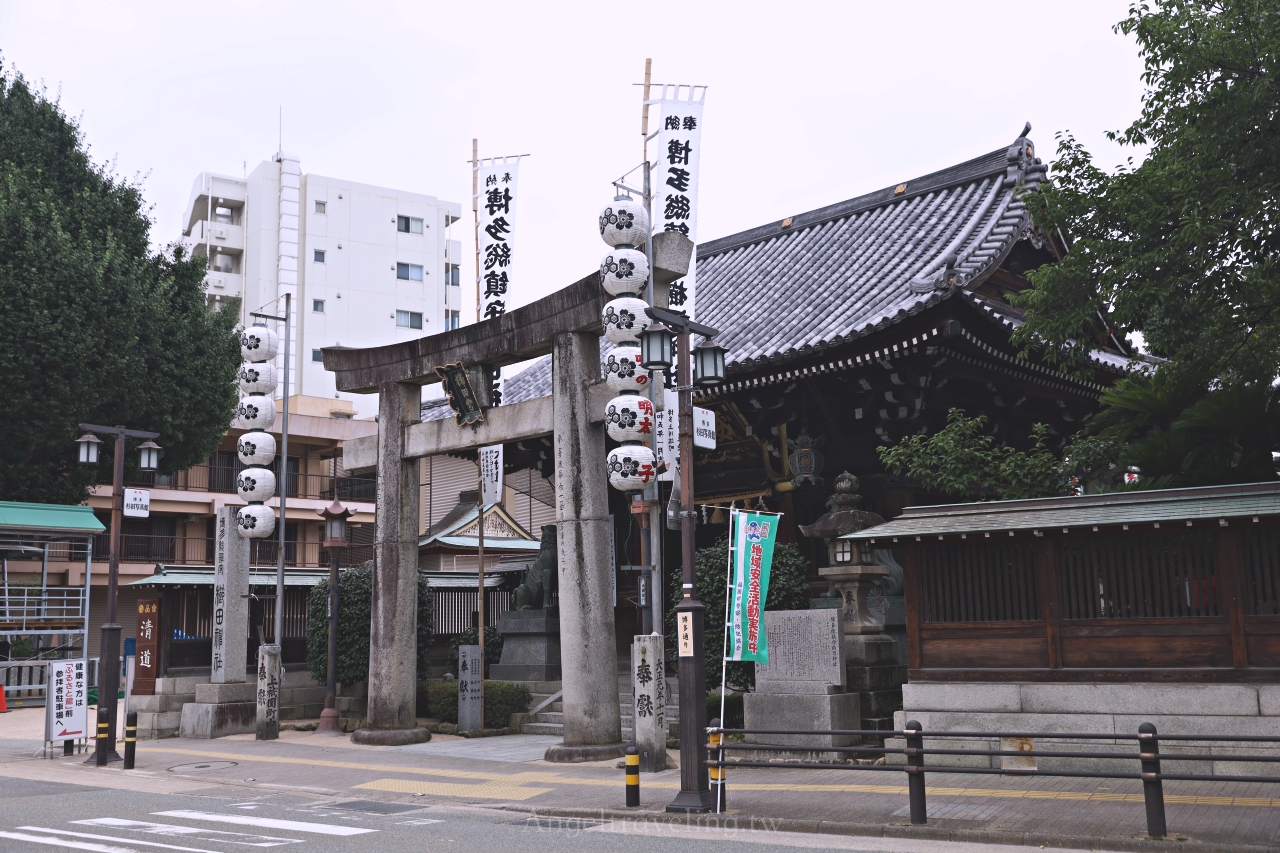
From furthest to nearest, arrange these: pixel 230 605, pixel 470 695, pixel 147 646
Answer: pixel 147 646 → pixel 230 605 → pixel 470 695

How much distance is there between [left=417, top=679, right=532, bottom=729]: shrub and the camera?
73.2 ft

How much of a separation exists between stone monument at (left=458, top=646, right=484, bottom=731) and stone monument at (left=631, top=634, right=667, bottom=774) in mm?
6947

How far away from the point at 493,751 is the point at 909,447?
920 centimetres

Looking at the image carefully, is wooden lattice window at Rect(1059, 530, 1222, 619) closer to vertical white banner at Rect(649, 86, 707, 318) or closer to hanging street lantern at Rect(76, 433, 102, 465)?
vertical white banner at Rect(649, 86, 707, 318)

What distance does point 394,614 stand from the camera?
20.3 meters

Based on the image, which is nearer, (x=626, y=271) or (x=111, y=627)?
(x=626, y=271)

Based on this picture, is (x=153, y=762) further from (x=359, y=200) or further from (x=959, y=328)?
(x=359, y=200)

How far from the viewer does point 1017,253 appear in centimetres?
2280

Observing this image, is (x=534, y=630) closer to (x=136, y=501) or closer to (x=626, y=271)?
(x=136, y=501)

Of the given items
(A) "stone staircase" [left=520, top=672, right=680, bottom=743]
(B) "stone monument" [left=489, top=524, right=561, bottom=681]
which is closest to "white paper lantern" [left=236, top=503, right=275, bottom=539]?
(B) "stone monument" [left=489, top=524, right=561, bottom=681]

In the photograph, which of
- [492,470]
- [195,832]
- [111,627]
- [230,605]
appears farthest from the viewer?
[492,470]

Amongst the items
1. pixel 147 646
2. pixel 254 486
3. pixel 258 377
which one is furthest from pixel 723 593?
pixel 147 646

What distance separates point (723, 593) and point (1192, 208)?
31.9 feet

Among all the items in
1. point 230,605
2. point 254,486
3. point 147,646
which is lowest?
point 147,646
